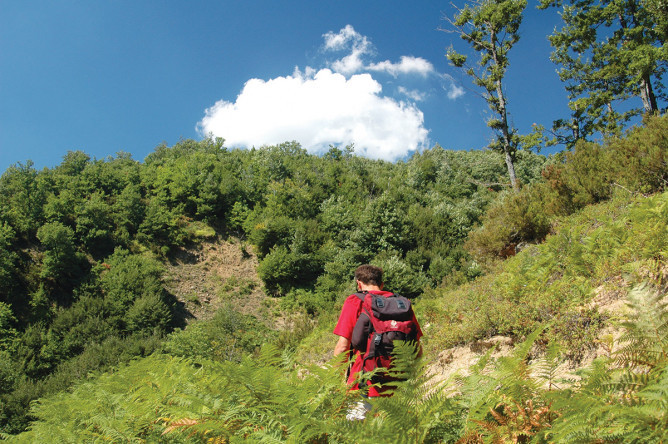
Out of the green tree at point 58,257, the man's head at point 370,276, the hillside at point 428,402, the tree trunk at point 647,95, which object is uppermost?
the tree trunk at point 647,95

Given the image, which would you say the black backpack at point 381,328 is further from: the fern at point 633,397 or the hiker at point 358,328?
the fern at point 633,397

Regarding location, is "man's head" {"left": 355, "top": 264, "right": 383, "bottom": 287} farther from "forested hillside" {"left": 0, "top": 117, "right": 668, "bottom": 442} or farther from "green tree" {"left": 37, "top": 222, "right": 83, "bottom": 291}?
"green tree" {"left": 37, "top": 222, "right": 83, "bottom": 291}

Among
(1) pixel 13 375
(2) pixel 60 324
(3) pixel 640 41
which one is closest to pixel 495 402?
(1) pixel 13 375

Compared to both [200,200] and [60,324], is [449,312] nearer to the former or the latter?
[60,324]

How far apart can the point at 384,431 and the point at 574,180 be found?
11.1 metres

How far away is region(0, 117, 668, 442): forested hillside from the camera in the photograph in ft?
4.72

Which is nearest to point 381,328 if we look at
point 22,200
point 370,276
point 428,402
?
point 370,276

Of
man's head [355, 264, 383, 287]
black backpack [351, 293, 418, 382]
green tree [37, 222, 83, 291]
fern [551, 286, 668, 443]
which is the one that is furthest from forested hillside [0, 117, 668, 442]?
man's head [355, 264, 383, 287]

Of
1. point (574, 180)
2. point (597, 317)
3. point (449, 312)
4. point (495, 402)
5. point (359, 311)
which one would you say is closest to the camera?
point (495, 402)

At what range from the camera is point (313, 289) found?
26.1 metres

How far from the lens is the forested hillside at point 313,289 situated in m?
1.44

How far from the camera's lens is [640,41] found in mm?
17469

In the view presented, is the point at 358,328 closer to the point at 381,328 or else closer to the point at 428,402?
the point at 381,328

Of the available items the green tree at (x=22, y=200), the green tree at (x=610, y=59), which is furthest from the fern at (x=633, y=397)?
the green tree at (x=22, y=200)
